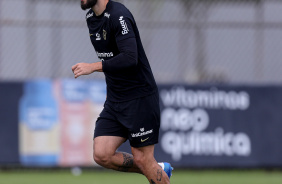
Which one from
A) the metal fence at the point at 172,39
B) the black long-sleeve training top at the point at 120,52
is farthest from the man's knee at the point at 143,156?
the metal fence at the point at 172,39

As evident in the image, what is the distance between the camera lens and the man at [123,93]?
5.96 meters

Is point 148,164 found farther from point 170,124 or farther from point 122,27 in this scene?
point 170,124

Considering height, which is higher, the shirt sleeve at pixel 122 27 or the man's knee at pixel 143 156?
the shirt sleeve at pixel 122 27

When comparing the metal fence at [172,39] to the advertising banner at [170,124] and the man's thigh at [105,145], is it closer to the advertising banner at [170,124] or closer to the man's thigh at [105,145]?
the advertising banner at [170,124]

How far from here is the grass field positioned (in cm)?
912

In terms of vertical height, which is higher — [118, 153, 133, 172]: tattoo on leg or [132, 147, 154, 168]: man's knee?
[132, 147, 154, 168]: man's knee

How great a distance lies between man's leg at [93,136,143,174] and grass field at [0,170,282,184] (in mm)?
2353

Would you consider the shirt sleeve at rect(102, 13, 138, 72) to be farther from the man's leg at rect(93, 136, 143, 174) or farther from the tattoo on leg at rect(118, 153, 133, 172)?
the tattoo on leg at rect(118, 153, 133, 172)

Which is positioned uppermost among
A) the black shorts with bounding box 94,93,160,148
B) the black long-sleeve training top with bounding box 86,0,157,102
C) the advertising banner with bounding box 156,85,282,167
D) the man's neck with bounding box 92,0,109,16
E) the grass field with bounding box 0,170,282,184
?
the man's neck with bounding box 92,0,109,16

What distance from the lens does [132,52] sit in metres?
5.95

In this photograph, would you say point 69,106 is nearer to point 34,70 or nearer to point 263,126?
point 34,70

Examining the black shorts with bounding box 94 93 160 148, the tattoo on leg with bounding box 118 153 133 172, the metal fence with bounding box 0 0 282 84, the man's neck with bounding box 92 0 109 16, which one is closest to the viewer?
the man's neck with bounding box 92 0 109 16

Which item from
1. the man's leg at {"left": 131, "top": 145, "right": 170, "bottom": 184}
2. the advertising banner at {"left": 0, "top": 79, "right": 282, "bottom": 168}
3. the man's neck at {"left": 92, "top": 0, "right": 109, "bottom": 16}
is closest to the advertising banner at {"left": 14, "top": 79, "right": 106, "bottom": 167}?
the advertising banner at {"left": 0, "top": 79, "right": 282, "bottom": 168}

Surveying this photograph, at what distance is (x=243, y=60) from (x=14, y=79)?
3.96m
